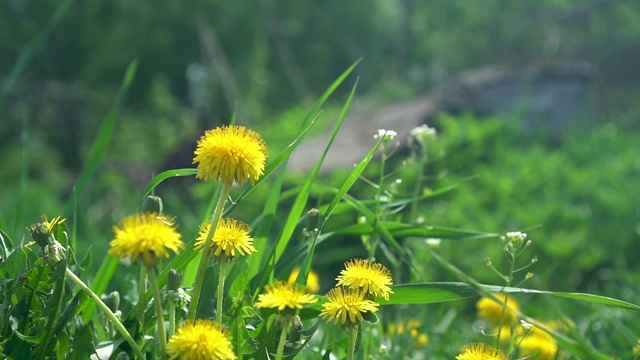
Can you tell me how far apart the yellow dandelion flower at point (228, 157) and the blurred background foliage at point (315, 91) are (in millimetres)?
2301

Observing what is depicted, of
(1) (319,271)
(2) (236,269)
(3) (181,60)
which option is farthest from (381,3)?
(2) (236,269)

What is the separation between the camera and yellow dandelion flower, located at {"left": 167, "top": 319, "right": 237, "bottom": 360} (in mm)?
727

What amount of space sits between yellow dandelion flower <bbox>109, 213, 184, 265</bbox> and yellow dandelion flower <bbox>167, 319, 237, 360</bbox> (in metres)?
0.07

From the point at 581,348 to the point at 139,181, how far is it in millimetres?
6140

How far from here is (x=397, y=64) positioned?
13.3m

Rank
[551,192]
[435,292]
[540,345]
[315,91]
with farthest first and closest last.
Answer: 1. [315,91]
2. [551,192]
3. [540,345]
4. [435,292]

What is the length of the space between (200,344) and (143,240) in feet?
0.34

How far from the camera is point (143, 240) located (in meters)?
0.72

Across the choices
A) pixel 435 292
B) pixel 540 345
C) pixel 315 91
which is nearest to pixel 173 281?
pixel 435 292

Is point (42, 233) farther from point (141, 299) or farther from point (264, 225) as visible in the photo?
point (264, 225)

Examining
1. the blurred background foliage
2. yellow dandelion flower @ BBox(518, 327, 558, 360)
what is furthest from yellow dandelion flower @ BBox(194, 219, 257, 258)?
the blurred background foliage

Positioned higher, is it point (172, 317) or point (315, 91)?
point (315, 91)

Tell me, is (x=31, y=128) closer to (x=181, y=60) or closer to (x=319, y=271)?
(x=181, y=60)

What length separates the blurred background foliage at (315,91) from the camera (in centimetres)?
367
